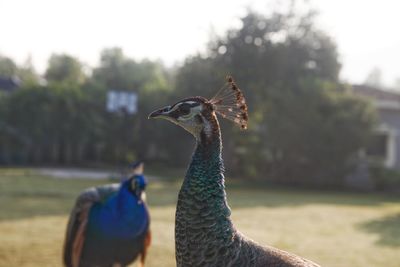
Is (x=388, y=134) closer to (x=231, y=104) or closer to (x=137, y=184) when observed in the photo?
(x=137, y=184)

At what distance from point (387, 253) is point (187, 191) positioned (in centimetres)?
546

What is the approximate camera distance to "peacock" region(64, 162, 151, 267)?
14.7ft

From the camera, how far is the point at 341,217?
Result: 1083 cm

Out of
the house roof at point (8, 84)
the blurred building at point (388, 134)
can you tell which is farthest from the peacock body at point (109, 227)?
the house roof at point (8, 84)

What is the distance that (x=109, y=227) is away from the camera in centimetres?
447

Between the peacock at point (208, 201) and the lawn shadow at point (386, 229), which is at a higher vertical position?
the peacock at point (208, 201)

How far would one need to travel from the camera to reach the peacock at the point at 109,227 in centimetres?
447

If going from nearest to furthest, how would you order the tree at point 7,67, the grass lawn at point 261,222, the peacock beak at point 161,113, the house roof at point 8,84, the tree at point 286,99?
the peacock beak at point 161,113 → the grass lawn at point 261,222 → the tree at point 286,99 → the house roof at point 8,84 → the tree at point 7,67

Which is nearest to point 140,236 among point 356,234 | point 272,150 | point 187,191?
point 187,191

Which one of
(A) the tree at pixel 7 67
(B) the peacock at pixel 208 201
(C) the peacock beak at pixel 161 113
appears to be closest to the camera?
(B) the peacock at pixel 208 201

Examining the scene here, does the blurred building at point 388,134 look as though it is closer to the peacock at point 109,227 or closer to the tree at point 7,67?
the peacock at point 109,227

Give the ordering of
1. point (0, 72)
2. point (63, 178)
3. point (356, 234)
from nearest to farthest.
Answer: point (356, 234)
point (63, 178)
point (0, 72)

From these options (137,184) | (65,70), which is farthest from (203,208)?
(65,70)

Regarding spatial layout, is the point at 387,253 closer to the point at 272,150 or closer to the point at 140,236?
the point at 140,236
